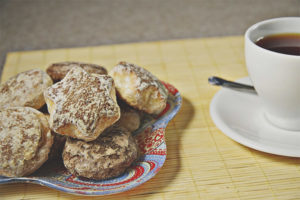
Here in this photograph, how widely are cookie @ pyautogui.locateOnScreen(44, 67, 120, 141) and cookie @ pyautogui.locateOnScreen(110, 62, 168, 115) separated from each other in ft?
0.19

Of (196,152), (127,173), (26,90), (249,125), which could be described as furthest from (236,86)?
(26,90)

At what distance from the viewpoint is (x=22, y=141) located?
82 centimetres

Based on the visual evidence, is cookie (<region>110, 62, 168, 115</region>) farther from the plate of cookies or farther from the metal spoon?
the metal spoon

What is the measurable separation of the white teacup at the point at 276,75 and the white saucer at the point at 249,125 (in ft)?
0.10

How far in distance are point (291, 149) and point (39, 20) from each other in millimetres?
1933

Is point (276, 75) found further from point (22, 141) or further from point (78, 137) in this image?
point (22, 141)

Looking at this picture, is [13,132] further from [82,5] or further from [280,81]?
[82,5]

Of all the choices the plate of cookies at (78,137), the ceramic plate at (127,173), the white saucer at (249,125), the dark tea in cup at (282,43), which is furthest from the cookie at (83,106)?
the dark tea in cup at (282,43)

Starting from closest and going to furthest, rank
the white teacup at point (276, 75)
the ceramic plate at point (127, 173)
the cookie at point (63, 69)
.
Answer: the ceramic plate at point (127, 173) < the white teacup at point (276, 75) < the cookie at point (63, 69)

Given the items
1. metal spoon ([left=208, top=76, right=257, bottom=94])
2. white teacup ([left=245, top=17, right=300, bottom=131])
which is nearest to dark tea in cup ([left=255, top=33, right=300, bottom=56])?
white teacup ([left=245, top=17, right=300, bottom=131])

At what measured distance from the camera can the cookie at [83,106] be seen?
0.82 metres

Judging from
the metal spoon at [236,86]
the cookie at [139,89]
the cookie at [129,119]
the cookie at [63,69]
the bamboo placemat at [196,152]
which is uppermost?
the cookie at [63,69]

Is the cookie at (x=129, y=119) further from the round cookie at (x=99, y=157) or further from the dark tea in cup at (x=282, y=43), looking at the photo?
the dark tea in cup at (x=282, y=43)

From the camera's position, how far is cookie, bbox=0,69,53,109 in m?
0.94
